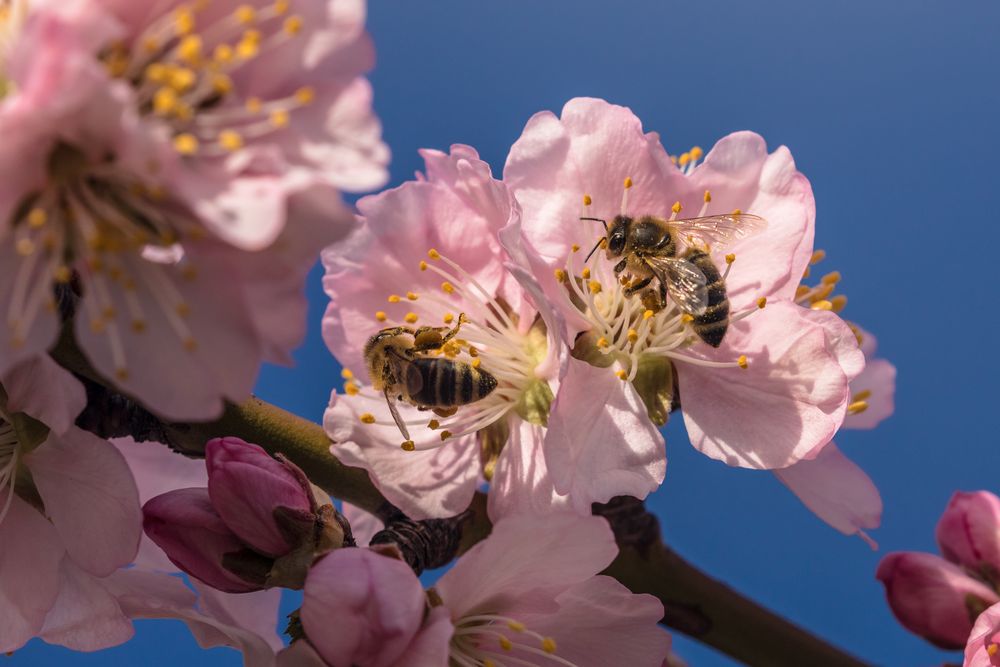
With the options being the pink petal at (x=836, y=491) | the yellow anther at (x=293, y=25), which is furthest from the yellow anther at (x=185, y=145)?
the pink petal at (x=836, y=491)

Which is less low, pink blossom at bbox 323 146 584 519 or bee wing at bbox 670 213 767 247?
bee wing at bbox 670 213 767 247

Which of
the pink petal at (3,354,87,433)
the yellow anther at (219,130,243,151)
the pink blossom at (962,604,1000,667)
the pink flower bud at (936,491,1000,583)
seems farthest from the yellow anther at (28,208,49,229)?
the pink flower bud at (936,491,1000,583)

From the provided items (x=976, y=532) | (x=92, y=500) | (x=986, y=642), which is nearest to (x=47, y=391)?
(x=92, y=500)

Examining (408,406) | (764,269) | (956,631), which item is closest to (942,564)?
(956,631)

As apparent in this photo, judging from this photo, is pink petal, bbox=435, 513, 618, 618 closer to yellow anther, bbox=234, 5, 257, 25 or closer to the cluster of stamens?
the cluster of stamens

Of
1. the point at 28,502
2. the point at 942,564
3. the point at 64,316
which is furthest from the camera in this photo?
the point at 942,564

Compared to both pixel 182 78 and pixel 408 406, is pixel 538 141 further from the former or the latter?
pixel 182 78
